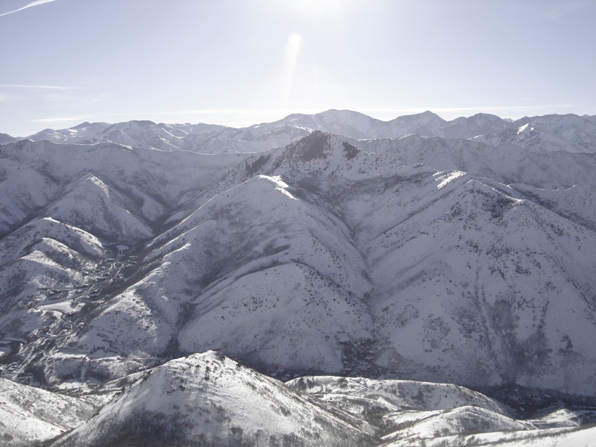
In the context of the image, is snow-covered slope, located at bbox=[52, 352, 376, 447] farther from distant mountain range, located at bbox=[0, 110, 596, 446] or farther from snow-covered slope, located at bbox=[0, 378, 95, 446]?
snow-covered slope, located at bbox=[0, 378, 95, 446]

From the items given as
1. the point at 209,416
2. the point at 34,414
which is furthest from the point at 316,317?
the point at 34,414

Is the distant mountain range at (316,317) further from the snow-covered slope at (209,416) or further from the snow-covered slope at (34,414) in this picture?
the snow-covered slope at (34,414)

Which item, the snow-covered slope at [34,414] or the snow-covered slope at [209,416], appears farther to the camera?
the snow-covered slope at [34,414]

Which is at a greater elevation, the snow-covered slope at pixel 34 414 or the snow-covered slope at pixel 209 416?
the snow-covered slope at pixel 209 416

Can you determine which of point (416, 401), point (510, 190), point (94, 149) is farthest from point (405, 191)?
point (94, 149)

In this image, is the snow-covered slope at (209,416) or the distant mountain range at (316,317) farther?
the distant mountain range at (316,317)

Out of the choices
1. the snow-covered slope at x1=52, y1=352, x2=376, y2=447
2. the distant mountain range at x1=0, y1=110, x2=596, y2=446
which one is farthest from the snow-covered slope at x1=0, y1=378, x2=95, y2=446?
the snow-covered slope at x1=52, y1=352, x2=376, y2=447

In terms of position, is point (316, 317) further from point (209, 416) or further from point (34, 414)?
point (34, 414)

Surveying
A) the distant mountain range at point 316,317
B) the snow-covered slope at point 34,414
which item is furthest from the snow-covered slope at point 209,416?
the snow-covered slope at point 34,414
